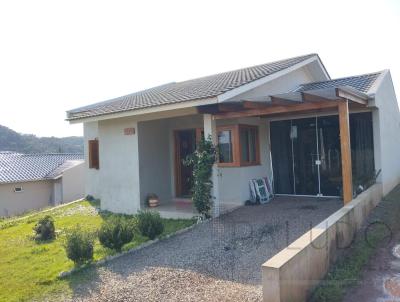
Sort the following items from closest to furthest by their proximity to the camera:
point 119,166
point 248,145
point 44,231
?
point 44,231 < point 248,145 < point 119,166

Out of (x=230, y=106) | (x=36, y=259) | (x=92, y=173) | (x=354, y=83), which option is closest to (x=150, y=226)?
(x=36, y=259)

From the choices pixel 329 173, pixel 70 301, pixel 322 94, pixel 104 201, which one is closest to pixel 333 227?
pixel 322 94

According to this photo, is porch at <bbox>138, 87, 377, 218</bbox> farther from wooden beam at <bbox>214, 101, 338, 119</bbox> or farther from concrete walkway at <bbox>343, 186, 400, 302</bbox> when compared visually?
concrete walkway at <bbox>343, 186, 400, 302</bbox>

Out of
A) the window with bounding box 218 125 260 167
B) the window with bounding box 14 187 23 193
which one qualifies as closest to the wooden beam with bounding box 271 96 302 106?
the window with bounding box 218 125 260 167

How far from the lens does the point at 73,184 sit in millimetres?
31172

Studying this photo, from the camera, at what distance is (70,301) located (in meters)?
5.72

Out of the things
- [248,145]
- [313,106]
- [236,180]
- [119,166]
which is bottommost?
[236,180]

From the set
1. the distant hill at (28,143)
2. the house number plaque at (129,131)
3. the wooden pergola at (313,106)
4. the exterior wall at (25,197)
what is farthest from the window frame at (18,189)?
the distant hill at (28,143)

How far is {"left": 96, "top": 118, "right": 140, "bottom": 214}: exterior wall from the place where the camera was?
12.8 m

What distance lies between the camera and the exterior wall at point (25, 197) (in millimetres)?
29453

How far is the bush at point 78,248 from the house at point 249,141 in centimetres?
421

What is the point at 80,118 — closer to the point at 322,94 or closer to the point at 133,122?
the point at 133,122

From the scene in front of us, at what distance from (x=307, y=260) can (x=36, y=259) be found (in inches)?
242

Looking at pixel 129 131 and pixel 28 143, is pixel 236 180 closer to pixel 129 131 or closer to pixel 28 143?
pixel 129 131
